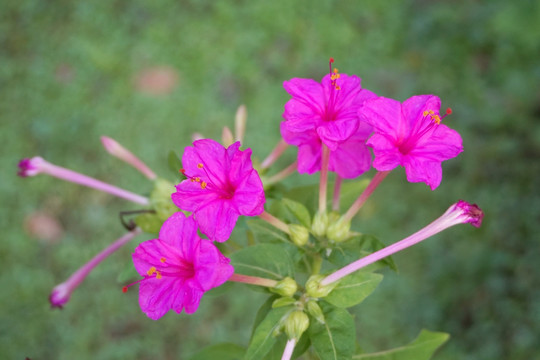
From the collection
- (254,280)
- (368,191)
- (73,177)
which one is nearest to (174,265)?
(254,280)

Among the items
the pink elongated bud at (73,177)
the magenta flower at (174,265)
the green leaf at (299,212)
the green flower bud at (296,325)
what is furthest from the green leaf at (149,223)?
the green flower bud at (296,325)

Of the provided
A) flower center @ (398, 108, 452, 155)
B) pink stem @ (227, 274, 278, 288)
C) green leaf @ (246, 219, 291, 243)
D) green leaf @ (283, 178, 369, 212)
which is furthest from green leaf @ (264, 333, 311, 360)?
flower center @ (398, 108, 452, 155)

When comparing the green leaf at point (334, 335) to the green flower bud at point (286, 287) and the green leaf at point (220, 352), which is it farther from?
the green leaf at point (220, 352)

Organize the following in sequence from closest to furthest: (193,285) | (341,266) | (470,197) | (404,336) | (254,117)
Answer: (193,285) → (341,266) → (404,336) → (470,197) → (254,117)

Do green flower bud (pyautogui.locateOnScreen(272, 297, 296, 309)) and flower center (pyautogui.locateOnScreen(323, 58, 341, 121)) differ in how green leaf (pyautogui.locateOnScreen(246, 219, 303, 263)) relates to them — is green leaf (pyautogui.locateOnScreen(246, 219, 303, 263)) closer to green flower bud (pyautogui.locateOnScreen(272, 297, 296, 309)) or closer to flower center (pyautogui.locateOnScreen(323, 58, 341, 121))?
green flower bud (pyautogui.locateOnScreen(272, 297, 296, 309))

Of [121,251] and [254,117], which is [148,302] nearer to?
[121,251]

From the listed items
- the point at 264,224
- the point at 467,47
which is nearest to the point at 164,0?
the point at 467,47

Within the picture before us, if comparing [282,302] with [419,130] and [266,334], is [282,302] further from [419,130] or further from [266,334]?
[419,130]
